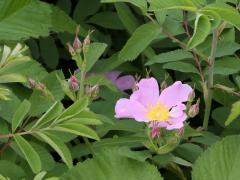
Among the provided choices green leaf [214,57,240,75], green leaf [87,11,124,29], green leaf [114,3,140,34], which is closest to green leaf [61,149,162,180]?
green leaf [214,57,240,75]

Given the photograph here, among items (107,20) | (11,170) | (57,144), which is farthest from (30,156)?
(107,20)

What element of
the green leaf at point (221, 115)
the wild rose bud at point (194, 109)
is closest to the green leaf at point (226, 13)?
the wild rose bud at point (194, 109)

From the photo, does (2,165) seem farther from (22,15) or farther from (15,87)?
(22,15)

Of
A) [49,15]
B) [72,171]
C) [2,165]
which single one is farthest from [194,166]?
[49,15]

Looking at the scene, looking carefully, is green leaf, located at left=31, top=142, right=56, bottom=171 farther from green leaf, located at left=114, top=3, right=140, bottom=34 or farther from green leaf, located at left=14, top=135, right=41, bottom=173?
green leaf, located at left=114, top=3, right=140, bottom=34

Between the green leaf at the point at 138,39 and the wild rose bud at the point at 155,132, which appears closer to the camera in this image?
the wild rose bud at the point at 155,132

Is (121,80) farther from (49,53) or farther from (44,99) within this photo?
(44,99)

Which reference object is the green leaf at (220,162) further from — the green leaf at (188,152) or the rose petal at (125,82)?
the rose petal at (125,82)
